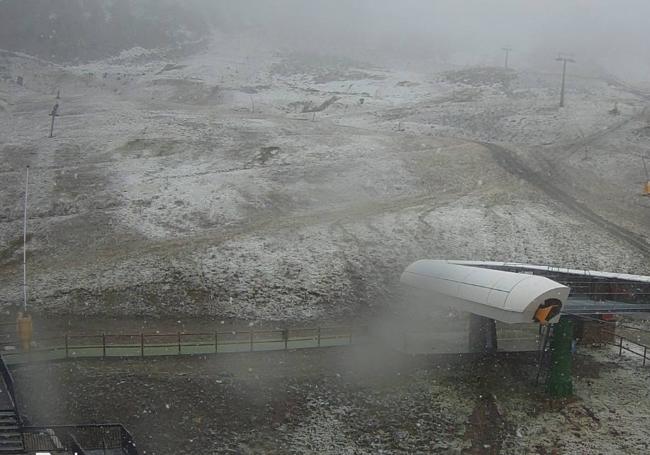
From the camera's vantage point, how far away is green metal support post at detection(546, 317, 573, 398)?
2128 cm

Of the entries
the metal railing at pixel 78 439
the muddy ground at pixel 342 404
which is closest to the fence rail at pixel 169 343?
the muddy ground at pixel 342 404

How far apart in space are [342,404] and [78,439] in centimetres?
814

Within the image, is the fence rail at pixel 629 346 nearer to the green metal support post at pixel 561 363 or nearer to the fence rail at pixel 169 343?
the green metal support post at pixel 561 363

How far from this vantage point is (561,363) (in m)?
21.2

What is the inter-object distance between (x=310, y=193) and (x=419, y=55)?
87494 mm

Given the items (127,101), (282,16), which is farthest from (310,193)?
(282,16)

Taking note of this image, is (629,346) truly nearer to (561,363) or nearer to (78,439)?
(561,363)

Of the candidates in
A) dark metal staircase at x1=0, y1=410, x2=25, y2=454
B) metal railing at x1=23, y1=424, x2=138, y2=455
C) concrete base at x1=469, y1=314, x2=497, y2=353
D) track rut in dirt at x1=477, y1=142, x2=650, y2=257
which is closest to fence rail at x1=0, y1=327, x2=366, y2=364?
concrete base at x1=469, y1=314, x2=497, y2=353

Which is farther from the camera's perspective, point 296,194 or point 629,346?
point 296,194

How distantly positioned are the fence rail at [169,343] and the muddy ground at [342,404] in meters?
0.72

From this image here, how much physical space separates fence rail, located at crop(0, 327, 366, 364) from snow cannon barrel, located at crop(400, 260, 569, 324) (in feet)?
13.8

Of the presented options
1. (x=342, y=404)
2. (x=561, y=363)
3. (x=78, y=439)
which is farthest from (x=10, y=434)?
(x=561, y=363)

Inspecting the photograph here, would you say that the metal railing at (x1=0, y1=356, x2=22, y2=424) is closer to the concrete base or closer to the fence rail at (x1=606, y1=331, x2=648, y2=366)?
the concrete base

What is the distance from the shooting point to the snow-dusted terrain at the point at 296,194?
30609 millimetres
